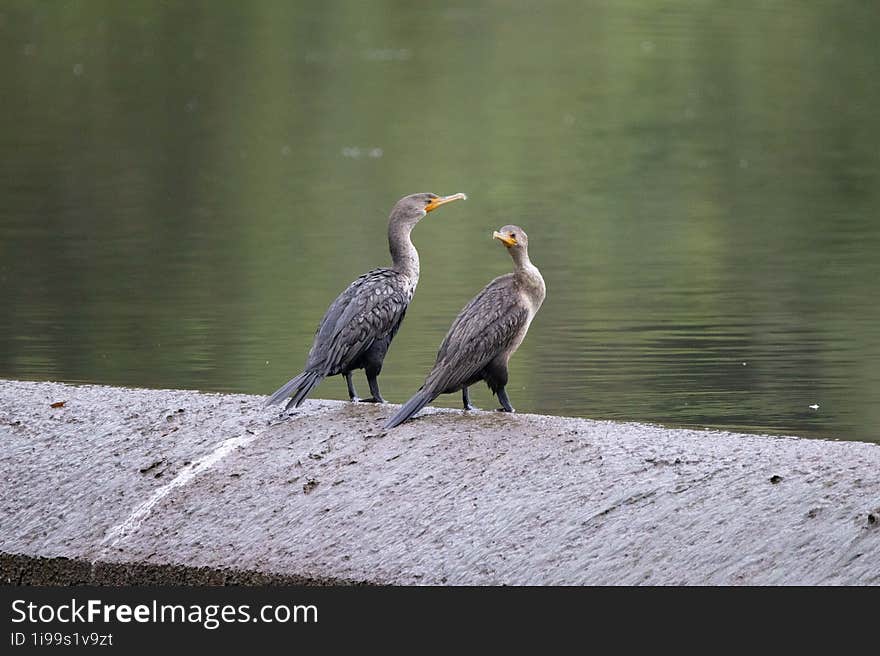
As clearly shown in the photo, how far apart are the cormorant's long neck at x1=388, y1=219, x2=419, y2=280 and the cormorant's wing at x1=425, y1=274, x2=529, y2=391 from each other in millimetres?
597

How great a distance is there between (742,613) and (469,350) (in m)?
1.71

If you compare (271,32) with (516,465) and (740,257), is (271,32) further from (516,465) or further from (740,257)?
(516,465)

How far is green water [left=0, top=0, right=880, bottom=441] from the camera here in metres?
9.87

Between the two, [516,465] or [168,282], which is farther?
[168,282]

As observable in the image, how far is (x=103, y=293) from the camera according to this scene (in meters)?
13.1

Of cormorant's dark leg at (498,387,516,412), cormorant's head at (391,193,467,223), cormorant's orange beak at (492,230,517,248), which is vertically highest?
cormorant's head at (391,193,467,223)

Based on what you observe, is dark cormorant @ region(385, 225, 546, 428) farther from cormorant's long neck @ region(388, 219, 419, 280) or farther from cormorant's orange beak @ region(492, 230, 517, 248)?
cormorant's long neck @ region(388, 219, 419, 280)

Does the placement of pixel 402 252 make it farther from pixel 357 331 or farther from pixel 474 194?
pixel 474 194

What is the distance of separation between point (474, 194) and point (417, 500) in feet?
44.6

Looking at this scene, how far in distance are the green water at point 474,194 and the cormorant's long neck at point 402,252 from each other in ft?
5.35

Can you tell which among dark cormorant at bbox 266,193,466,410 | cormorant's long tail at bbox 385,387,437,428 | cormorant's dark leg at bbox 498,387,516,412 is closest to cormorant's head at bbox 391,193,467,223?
dark cormorant at bbox 266,193,466,410

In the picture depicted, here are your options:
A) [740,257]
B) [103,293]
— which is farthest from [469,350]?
[740,257]

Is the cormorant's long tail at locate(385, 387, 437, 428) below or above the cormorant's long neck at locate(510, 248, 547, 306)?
below

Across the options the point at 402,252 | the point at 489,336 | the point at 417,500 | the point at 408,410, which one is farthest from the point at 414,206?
the point at 417,500
